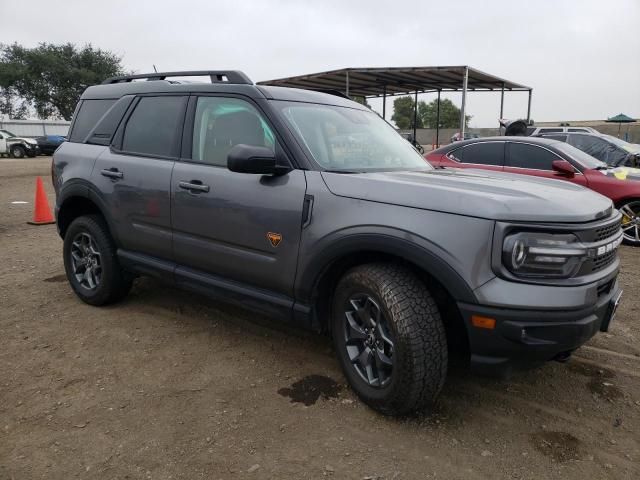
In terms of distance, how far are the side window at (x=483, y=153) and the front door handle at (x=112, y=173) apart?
206 inches

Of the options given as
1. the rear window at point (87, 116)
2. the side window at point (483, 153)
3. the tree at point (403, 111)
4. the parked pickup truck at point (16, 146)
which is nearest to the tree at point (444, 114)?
the tree at point (403, 111)

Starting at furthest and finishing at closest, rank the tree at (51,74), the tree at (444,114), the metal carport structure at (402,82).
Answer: the tree at (444,114), the tree at (51,74), the metal carport structure at (402,82)

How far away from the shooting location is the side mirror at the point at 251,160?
280cm

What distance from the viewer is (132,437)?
8.35ft

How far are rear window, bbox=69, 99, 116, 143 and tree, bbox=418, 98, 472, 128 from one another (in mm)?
73070

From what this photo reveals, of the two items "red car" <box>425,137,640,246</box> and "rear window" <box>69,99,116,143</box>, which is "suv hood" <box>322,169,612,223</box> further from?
"red car" <box>425,137,640,246</box>

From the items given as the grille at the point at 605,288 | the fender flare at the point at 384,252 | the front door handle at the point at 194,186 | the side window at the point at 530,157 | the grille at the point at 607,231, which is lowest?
the grille at the point at 605,288

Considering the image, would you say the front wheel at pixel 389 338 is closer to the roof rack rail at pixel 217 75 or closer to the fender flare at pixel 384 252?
the fender flare at pixel 384 252

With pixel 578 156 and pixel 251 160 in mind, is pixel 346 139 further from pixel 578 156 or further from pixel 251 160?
pixel 578 156

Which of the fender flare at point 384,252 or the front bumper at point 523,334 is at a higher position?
the fender flare at point 384,252

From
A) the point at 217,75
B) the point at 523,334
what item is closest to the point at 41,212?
the point at 217,75

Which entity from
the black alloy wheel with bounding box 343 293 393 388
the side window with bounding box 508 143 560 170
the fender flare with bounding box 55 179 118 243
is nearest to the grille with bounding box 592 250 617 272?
the black alloy wheel with bounding box 343 293 393 388

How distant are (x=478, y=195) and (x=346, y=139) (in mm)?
1244

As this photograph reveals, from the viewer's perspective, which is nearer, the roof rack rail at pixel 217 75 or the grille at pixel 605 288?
the grille at pixel 605 288
